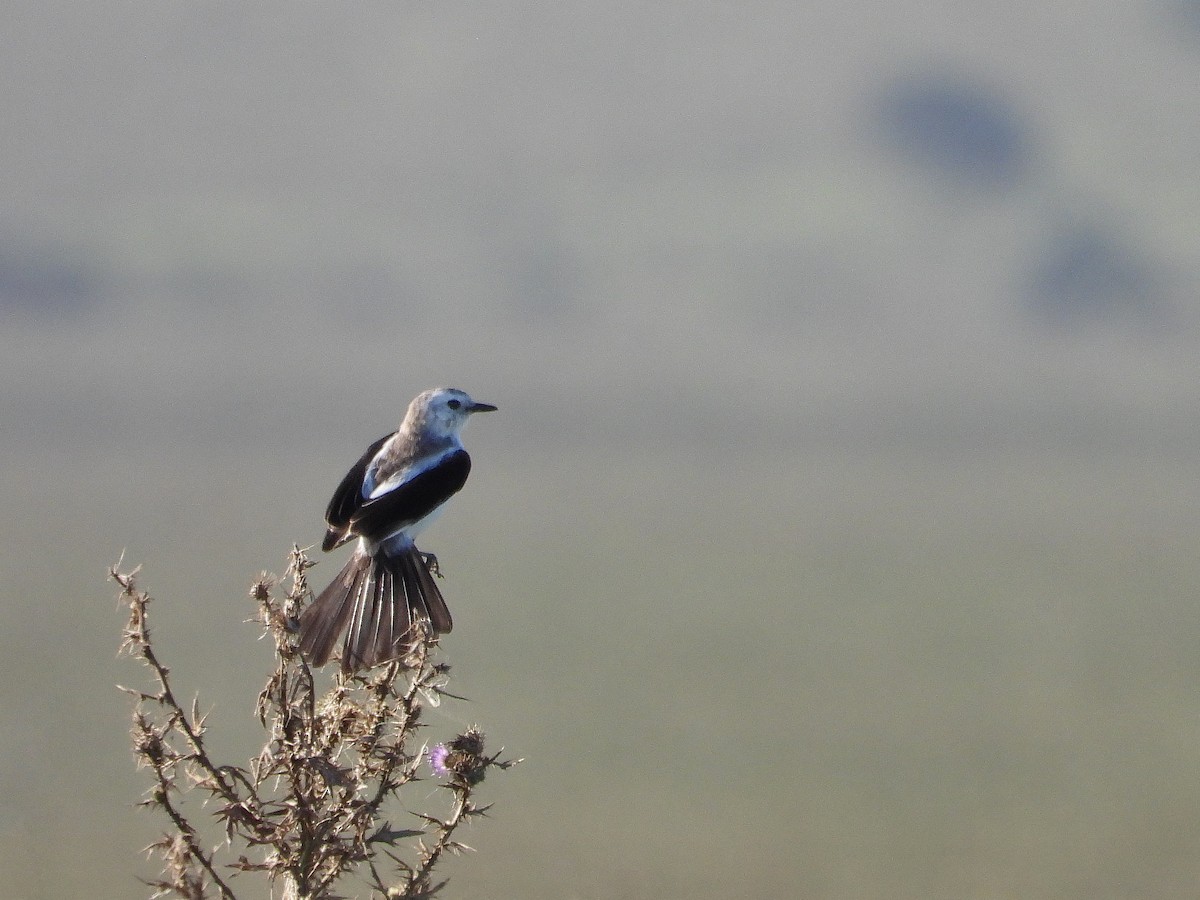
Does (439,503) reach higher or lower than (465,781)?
higher

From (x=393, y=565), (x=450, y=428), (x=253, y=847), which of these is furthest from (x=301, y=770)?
(x=450, y=428)

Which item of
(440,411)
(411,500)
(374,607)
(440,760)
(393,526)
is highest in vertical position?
(440,411)

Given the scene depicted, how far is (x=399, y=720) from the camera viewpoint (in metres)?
2.40

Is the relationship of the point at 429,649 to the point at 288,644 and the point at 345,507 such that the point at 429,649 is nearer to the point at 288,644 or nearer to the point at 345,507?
the point at 288,644

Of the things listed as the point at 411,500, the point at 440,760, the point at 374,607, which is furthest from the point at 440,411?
the point at 440,760

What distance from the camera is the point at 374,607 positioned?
3.69m

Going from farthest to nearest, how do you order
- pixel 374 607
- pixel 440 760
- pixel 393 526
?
pixel 393 526 < pixel 374 607 < pixel 440 760

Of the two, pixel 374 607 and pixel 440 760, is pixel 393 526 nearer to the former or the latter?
pixel 374 607

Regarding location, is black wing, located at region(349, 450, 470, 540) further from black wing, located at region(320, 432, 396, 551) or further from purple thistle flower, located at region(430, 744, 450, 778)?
purple thistle flower, located at region(430, 744, 450, 778)

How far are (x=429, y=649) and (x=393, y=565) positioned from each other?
1720 mm

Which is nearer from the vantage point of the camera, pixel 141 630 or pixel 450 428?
pixel 141 630

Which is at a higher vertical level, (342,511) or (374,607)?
(342,511)

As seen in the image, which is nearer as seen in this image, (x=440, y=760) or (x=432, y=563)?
(x=440, y=760)

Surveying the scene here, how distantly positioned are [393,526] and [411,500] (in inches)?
5.1
